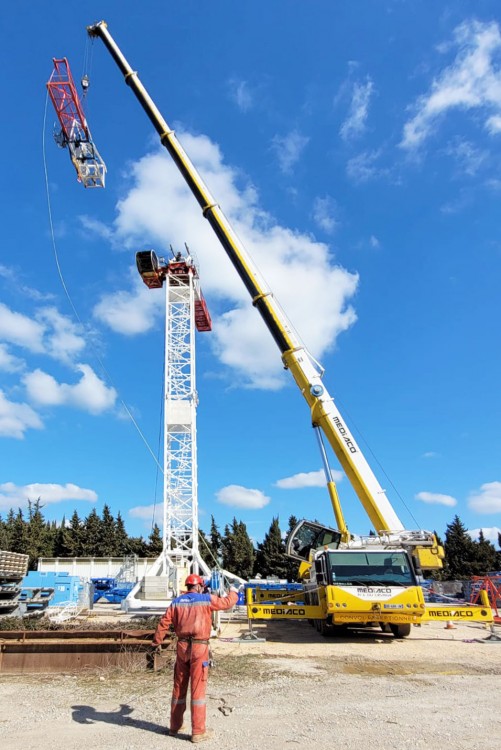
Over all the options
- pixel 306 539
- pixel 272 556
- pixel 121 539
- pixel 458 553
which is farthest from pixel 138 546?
pixel 306 539

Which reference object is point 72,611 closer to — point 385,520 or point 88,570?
point 385,520

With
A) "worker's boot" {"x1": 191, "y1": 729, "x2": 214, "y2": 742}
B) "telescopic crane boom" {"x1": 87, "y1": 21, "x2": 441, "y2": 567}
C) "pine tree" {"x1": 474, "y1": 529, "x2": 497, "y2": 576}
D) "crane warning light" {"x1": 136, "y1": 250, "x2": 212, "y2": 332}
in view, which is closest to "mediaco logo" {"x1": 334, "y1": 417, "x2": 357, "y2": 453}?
"telescopic crane boom" {"x1": 87, "y1": 21, "x2": 441, "y2": 567}

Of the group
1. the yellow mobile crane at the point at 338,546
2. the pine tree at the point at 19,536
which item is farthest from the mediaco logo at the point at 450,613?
the pine tree at the point at 19,536

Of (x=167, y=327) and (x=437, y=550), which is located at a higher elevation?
(x=167, y=327)

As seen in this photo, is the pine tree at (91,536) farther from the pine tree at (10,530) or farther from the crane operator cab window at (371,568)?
the crane operator cab window at (371,568)

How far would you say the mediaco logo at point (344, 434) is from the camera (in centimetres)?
1427

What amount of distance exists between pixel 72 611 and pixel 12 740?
14.8 m

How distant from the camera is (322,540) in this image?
1378 cm

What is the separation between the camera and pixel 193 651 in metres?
5.16

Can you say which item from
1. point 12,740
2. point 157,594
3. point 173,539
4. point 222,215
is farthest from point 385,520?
point 173,539

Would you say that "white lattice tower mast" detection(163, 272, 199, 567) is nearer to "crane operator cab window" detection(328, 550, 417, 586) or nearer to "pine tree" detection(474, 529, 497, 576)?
"crane operator cab window" detection(328, 550, 417, 586)

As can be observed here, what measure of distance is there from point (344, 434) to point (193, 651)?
991 cm

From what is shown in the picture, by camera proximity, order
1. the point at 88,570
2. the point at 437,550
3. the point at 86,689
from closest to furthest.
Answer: the point at 86,689 → the point at 437,550 → the point at 88,570

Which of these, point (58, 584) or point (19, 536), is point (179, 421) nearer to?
point (58, 584)
